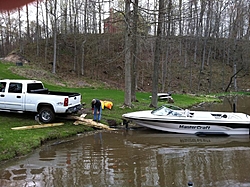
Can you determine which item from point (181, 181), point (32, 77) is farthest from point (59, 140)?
point (32, 77)

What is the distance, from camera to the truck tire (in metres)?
11.6

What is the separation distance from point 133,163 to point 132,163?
0.10 ft

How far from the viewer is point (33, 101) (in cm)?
1171

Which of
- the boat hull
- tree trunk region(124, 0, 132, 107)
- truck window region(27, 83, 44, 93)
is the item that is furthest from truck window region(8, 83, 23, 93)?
tree trunk region(124, 0, 132, 107)

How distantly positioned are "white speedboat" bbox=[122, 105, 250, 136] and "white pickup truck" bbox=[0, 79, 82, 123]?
3217 millimetres

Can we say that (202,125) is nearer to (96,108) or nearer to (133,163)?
(96,108)

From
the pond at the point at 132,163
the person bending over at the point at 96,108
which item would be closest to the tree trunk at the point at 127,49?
the person bending over at the point at 96,108

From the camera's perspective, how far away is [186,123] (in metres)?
12.1

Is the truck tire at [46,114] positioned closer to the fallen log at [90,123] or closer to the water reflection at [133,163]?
the fallen log at [90,123]

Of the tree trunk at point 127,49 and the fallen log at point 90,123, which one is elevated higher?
the tree trunk at point 127,49

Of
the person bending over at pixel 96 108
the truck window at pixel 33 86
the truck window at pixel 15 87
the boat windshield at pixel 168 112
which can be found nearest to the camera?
the truck window at pixel 15 87

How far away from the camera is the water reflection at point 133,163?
21.1ft

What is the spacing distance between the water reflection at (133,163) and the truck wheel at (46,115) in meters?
1.79

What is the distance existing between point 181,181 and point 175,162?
1.43 metres
